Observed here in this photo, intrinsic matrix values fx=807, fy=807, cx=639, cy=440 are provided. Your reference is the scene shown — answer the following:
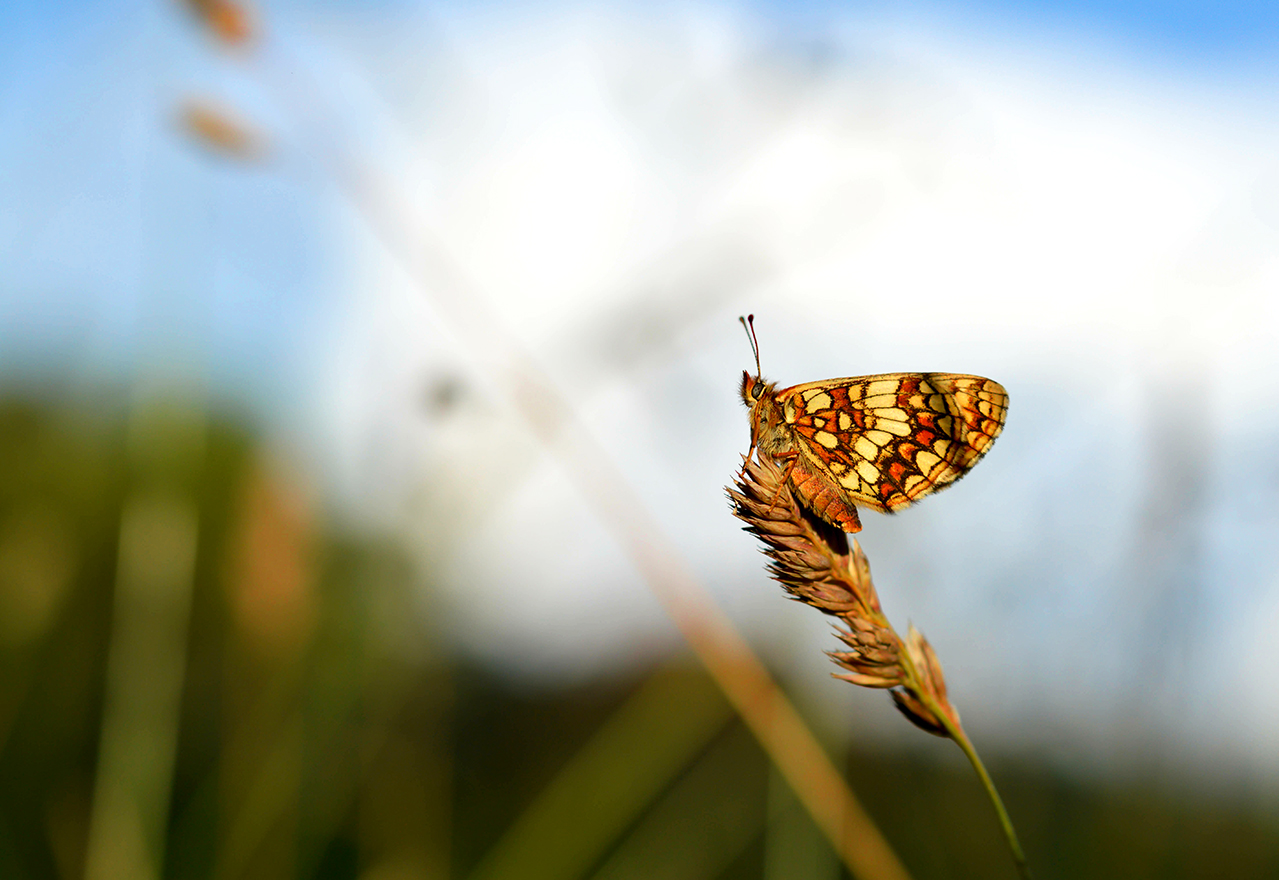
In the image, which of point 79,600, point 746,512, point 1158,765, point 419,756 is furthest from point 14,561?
point 1158,765

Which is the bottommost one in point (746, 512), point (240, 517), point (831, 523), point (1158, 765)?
point (1158, 765)

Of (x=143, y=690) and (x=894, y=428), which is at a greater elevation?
(x=143, y=690)

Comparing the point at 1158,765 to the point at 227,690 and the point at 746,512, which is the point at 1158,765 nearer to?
the point at 746,512

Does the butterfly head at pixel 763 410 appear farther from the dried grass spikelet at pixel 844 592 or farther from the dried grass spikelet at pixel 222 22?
the dried grass spikelet at pixel 222 22

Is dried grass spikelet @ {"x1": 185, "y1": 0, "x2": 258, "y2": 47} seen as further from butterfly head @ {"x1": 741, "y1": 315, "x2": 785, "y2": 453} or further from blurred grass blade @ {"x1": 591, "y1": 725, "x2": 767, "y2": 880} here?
blurred grass blade @ {"x1": 591, "y1": 725, "x2": 767, "y2": 880}

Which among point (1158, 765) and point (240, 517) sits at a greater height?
point (240, 517)

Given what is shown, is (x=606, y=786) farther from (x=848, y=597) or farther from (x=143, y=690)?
(x=848, y=597)

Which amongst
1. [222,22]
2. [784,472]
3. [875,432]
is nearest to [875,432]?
[875,432]
